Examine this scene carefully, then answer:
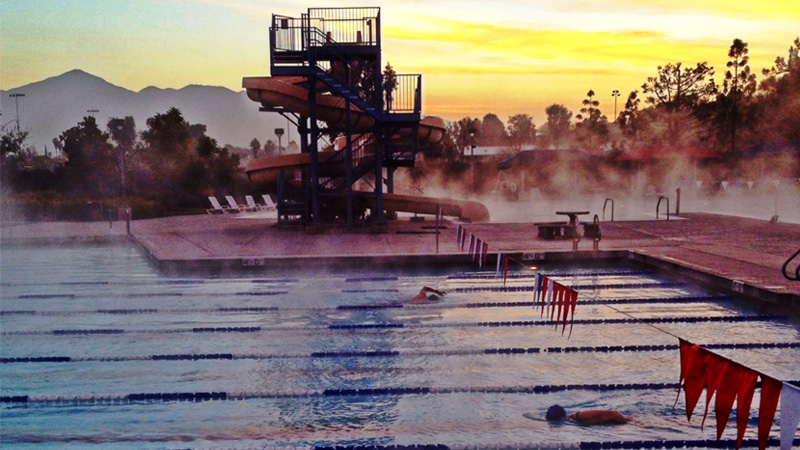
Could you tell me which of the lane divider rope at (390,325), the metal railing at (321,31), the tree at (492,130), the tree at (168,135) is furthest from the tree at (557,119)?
the lane divider rope at (390,325)

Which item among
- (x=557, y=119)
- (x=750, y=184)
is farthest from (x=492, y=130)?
(x=750, y=184)

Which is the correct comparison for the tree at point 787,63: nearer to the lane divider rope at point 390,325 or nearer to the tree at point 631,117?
the tree at point 631,117

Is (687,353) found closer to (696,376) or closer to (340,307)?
(696,376)

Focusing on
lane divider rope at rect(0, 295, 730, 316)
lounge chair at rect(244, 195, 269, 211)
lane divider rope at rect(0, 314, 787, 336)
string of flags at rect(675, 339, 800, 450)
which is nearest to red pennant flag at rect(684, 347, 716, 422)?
string of flags at rect(675, 339, 800, 450)

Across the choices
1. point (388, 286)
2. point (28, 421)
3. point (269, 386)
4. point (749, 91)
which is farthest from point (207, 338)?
point (749, 91)

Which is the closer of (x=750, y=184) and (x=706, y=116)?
(x=750, y=184)

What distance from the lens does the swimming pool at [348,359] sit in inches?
299

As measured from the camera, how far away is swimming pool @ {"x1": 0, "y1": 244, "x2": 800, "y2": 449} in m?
7.58

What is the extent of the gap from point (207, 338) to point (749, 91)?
62.9 m

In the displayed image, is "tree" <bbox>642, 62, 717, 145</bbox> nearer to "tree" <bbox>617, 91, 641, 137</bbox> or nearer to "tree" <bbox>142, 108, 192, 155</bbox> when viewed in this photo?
"tree" <bbox>617, 91, 641, 137</bbox>

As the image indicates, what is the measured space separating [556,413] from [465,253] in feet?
28.4

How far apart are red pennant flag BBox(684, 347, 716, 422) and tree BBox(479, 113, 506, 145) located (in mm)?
131001

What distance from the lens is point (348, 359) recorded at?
32.5 ft

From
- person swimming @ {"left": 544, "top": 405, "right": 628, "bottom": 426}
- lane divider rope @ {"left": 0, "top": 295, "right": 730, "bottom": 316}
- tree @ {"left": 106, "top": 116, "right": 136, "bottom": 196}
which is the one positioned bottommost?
person swimming @ {"left": 544, "top": 405, "right": 628, "bottom": 426}
